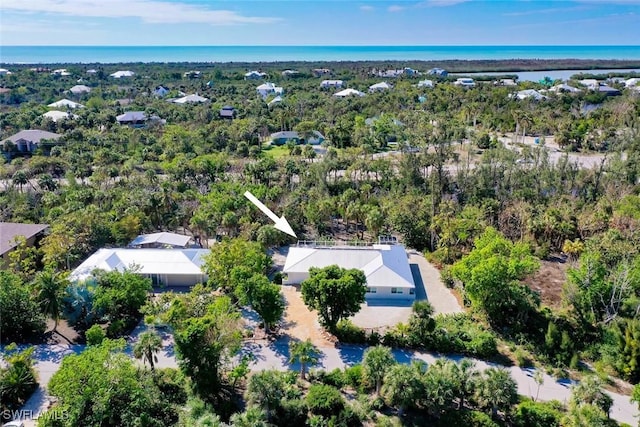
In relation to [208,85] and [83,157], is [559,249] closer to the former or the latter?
[83,157]

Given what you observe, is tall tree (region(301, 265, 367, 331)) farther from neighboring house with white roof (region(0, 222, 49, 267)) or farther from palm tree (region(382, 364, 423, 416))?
neighboring house with white roof (region(0, 222, 49, 267))

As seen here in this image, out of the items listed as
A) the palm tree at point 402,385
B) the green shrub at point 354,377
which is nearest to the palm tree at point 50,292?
the green shrub at point 354,377

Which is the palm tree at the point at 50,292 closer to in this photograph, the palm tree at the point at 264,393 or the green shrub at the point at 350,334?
the palm tree at the point at 264,393

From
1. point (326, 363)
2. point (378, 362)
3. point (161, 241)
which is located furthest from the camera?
point (161, 241)

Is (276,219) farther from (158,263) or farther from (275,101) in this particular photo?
(275,101)

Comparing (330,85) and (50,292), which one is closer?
(50,292)

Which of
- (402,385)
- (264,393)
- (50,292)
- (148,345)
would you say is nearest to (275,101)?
(50,292)
